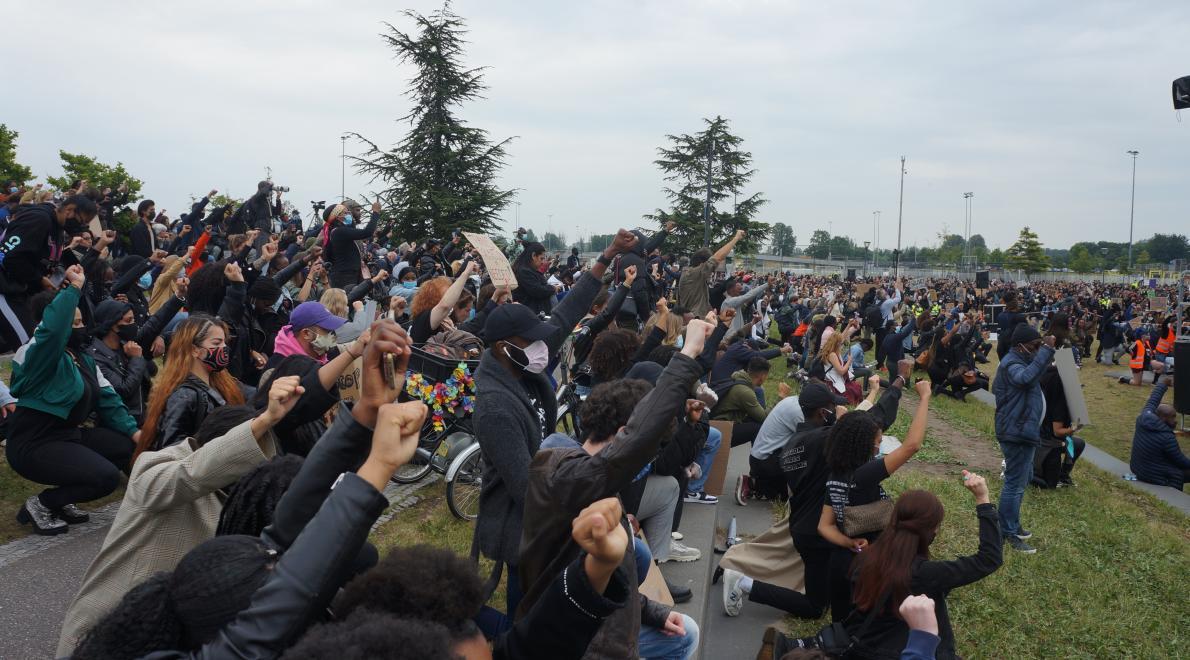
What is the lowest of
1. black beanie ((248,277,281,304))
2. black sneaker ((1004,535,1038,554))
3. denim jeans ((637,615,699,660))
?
black sneaker ((1004,535,1038,554))

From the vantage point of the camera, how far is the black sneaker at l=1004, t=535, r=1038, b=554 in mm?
7527

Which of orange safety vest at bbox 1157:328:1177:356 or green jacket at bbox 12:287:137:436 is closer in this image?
green jacket at bbox 12:287:137:436

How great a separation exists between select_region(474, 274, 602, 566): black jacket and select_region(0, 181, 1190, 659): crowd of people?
1 cm

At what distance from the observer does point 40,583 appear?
455cm

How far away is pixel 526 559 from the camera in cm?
280

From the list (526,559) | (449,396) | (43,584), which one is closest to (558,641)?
(526,559)

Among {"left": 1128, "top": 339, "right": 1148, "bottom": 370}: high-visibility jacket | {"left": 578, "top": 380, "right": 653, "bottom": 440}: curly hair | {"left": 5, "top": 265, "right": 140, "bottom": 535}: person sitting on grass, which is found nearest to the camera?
{"left": 578, "top": 380, "right": 653, "bottom": 440}: curly hair

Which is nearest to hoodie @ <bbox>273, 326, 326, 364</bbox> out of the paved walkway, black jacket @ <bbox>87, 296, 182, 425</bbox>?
black jacket @ <bbox>87, 296, 182, 425</bbox>

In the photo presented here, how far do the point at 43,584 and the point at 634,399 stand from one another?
3.78 metres

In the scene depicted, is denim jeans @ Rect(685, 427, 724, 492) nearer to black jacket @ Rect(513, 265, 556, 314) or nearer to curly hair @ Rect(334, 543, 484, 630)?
black jacket @ Rect(513, 265, 556, 314)

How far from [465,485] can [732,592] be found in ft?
7.52

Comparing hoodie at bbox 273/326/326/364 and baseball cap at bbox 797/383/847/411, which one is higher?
hoodie at bbox 273/326/326/364

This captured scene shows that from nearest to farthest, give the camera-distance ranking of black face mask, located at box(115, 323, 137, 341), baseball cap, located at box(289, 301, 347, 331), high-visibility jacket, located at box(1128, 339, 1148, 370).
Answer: baseball cap, located at box(289, 301, 347, 331) < black face mask, located at box(115, 323, 137, 341) < high-visibility jacket, located at box(1128, 339, 1148, 370)

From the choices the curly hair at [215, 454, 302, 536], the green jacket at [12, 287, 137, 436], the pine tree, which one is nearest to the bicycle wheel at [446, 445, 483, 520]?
the green jacket at [12, 287, 137, 436]
